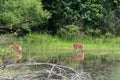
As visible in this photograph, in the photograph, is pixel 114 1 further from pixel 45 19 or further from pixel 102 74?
pixel 102 74

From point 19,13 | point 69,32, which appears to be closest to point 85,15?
point 69,32

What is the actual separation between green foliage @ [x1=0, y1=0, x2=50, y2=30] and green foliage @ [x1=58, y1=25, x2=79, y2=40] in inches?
93.6

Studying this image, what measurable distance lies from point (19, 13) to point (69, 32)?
471 cm

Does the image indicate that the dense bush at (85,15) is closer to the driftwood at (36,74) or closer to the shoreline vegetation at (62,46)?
the shoreline vegetation at (62,46)

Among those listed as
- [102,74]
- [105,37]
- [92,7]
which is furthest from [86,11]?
[102,74]

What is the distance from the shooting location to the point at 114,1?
3466cm

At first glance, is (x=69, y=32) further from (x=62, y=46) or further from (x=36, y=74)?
(x=36, y=74)

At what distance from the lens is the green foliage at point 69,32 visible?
105 ft

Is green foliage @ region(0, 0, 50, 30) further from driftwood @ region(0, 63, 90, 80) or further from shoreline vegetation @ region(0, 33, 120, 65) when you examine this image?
driftwood @ region(0, 63, 90, 80)

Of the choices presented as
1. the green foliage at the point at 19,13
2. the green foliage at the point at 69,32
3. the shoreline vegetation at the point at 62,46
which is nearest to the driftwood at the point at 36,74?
the shoreline vegetation at the point at 62,46

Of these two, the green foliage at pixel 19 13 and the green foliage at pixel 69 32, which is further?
the green foliage at pixel 69 32

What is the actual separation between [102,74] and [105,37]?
606 inches

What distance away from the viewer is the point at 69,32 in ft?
105

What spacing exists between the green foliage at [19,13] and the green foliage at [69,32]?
238 cm
